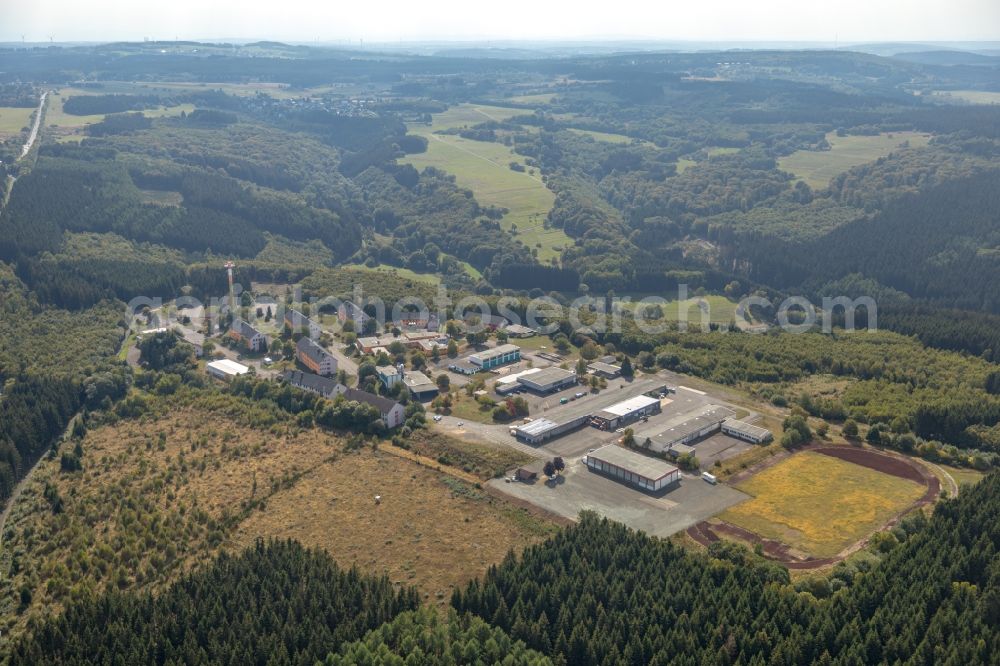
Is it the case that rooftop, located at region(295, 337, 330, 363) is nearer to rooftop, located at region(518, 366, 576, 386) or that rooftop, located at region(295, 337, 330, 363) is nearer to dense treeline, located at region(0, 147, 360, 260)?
rooftop, located at region(518, 366, 576, 386)

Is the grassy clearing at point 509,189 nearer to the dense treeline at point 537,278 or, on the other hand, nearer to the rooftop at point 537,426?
the dense treeline at point 537,278

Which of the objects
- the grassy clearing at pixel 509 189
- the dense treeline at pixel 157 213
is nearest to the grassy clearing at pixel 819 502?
the grassy clearing at pixel 509 189

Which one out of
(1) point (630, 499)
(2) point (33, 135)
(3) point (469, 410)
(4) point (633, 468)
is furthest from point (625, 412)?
(2) point (33, 135)

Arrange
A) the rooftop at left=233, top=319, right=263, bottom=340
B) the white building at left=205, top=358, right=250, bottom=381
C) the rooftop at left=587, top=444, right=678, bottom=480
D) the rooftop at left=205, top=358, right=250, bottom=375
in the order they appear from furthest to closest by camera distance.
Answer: the rooftop at left=233, top=319, right=263, bottom=340 < the rooftop at left=205, top=358, right=250, bottom=375 < the white building at left=205, top=358, right=250, bottom=381 < the rooftop at left=587, top=444, right=678, bottom=480

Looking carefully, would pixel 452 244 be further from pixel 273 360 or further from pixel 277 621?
pixel 277 621

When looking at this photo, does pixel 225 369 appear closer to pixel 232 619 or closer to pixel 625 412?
pixel 625 412

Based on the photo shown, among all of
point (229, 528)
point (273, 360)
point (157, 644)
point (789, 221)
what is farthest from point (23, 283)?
point (789, 221)

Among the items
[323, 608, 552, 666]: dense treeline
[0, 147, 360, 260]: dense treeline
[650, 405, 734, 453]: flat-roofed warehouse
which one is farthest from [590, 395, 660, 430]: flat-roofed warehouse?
[0, 147, 360, 260]: dense treeline
